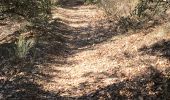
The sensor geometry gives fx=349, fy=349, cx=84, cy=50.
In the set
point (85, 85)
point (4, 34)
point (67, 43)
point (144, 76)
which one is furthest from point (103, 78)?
point (4, 34)

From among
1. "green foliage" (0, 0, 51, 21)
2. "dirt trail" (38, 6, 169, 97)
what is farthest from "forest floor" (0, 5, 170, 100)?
"green foliage" (0, 0, 51, 21)

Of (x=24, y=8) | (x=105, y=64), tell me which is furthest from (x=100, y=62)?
(x=24, y=8)

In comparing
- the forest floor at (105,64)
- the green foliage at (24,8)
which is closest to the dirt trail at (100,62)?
the forest floor at (105,64)

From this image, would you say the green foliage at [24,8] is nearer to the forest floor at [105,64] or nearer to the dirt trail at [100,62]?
the forest floor at [105,64]

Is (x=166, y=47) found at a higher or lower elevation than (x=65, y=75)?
higher

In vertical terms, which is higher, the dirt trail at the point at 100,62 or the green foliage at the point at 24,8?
the green foliage at the point at 24,8

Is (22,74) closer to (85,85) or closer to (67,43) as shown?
(85,85)

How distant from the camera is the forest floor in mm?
7141

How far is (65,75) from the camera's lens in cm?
879

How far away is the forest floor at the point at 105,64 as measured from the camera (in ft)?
23.4

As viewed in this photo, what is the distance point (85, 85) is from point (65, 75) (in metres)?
1.07

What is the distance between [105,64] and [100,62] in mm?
358

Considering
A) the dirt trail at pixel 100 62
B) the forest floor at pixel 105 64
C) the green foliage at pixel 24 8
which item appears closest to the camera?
the forest floor at pixel 105 64

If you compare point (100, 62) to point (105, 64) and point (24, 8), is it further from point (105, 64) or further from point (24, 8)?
point (24, 8)
